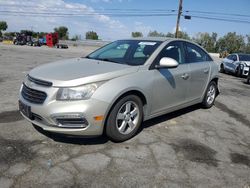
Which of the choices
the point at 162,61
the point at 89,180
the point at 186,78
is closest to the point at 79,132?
the point at 89,180

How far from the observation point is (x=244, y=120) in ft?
19.7

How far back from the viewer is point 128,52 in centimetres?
497

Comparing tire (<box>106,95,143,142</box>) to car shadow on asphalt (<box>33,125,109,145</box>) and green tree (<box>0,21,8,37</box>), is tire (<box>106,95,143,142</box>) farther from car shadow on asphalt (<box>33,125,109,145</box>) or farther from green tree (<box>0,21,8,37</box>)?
green tree (<box>0,21,8,37</box>)

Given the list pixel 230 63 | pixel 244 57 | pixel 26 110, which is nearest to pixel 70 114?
pixel 26 110

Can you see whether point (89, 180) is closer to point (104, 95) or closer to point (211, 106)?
point (104, 95)

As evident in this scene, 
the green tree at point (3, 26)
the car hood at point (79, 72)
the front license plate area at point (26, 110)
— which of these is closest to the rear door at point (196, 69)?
the car hood at point (79, 72)

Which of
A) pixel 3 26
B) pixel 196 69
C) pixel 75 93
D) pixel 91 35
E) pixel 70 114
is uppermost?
pixel 3 26

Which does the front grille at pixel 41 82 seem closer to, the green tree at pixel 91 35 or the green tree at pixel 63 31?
the green tree at pixel 63 31

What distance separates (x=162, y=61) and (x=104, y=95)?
129cm

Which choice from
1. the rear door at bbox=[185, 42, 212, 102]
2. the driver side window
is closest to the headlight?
the driver side window

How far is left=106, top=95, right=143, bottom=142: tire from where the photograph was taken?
3.94m

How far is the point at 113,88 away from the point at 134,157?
0.99m

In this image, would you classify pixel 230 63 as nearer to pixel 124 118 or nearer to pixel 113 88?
pixel 124 118

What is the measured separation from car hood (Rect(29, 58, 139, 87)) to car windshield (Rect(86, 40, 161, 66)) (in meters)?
0.30
